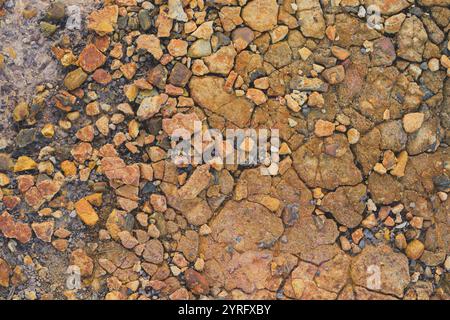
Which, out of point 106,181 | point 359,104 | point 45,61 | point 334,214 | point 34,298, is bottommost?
point 34,298

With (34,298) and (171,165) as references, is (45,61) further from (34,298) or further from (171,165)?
(34,298)

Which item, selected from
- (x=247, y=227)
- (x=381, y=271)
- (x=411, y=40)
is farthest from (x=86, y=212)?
(x=411, y=40)

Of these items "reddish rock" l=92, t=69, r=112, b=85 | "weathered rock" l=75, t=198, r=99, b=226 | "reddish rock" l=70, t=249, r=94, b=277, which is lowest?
"reddish rock" l=70, t=249, r=94, b=277

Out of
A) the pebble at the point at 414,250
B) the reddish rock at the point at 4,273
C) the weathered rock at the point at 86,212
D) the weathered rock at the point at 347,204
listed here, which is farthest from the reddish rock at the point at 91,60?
the pebble at the point at 414,250

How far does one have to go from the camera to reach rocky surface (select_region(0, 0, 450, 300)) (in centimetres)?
297

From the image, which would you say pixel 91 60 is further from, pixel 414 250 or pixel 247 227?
pixel 414 250

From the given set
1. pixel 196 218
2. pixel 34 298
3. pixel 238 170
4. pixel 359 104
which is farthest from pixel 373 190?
pixel 34 298

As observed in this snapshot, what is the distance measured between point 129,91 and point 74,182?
0.54 m

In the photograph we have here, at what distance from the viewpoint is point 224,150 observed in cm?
301

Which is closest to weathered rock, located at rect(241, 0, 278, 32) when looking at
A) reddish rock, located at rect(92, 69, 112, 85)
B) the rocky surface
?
the rocky surface

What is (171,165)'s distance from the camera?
301 centimetres

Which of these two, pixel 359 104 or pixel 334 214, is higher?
pixel 359 104

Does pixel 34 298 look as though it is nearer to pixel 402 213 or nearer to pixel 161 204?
pixel 161 204

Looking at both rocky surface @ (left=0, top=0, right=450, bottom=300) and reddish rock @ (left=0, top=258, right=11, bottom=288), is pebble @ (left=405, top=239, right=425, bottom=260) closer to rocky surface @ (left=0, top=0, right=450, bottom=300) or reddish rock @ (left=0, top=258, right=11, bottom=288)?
rocky surface @ (left=0, top=0, right=450, bottom=300)
